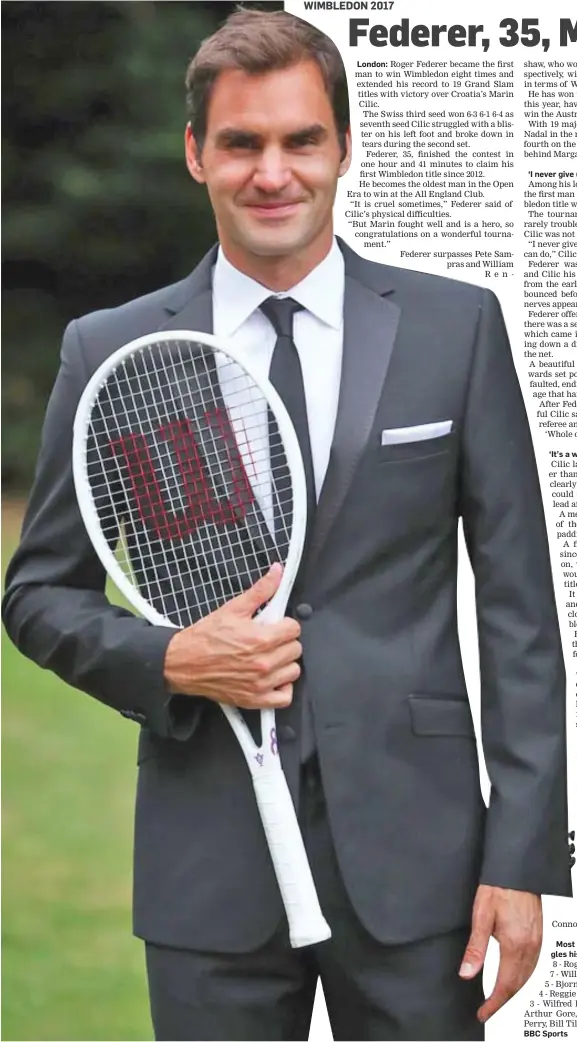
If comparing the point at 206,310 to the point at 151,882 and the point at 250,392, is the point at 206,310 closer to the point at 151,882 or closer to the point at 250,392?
the point at 250,392

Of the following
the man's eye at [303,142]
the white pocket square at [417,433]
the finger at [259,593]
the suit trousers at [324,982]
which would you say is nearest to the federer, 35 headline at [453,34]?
the man's eye at [303,142]

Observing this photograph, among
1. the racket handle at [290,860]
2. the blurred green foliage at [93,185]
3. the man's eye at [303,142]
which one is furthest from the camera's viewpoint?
the blurred green foliage at [93,185]

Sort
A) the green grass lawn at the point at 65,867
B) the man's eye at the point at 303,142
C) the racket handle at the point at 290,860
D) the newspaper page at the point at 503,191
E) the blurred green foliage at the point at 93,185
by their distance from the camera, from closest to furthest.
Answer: the racket handle at the point at 290,860 < the man's eye at the point at 303,142 < the newspaper page at the point at 503,191 < the green grass lawn at the point at 65,867 < the blurred green foliage at the point at 93,185

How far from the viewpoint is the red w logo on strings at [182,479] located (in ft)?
7.12

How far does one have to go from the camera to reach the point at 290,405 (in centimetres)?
216

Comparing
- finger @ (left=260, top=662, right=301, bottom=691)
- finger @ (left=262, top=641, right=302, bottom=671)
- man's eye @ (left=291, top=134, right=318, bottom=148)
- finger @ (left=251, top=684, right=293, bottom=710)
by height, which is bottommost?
finger @ (left=251, top=684, right=293, bottom=710)

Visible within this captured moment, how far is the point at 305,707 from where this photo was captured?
2.12m

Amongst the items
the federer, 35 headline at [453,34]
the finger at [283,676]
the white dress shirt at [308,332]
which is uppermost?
the federer, 35 headline at [453,34]

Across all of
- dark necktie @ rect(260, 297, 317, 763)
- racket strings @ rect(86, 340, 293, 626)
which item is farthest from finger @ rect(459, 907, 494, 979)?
racket strings @ rect(86, 340, 293, 626)

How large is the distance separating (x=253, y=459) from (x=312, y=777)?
435 millimetres

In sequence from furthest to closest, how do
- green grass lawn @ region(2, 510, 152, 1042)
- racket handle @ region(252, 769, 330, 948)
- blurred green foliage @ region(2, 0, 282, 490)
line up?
blurred green foliage @ region(2, 0, 282, 490), green grass lawn @ region(2, 510, 152, 1042), racket handle @ region(252, 769, 330, 948)

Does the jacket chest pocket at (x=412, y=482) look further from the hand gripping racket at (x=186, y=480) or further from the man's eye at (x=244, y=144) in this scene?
the man's eye at (x=244, y=144)

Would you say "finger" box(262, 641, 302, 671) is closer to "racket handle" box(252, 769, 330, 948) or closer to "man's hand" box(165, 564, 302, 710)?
"man's hand" box(165, 564, 302, 710)

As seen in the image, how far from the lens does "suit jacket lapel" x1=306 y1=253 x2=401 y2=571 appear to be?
2.12 metres
